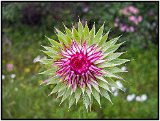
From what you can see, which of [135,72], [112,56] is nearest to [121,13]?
[135,72]

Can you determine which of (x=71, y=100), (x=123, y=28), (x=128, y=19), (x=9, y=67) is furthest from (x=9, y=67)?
(x=71, y=100)

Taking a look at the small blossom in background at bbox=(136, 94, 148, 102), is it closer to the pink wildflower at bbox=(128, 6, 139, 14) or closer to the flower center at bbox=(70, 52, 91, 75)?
the pink wildflower at bbox=(128, 6, 139, 14)

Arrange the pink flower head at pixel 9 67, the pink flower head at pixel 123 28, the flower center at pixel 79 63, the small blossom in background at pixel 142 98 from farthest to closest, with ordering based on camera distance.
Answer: the pink flower head at pixel 123 28, the pink flower head at pixel 9 67, the small blossom in background at pixel 142 98, the flower center at pixel 79 63

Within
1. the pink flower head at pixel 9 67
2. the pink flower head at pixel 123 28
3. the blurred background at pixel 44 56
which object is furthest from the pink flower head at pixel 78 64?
the pink flower head at pixel 123 28

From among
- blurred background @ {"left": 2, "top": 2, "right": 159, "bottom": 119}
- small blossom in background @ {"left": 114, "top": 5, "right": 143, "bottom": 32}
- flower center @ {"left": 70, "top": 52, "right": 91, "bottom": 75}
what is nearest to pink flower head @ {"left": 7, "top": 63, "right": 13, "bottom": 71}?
blurred background @ {"left": 2, "top": 2, "right": 159, "bottom": 119}

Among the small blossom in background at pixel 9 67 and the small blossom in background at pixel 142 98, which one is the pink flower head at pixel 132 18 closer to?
the small blossom in background at pixel 142 98

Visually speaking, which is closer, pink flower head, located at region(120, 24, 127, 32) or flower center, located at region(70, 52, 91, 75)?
flower center, located at region(70, 52, 91, 75)

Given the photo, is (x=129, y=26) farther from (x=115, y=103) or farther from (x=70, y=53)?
(x=70, y=53)

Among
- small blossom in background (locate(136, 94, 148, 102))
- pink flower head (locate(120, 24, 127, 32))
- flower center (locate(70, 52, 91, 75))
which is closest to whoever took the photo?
flower center (locate(70, 52, 91, 75))
